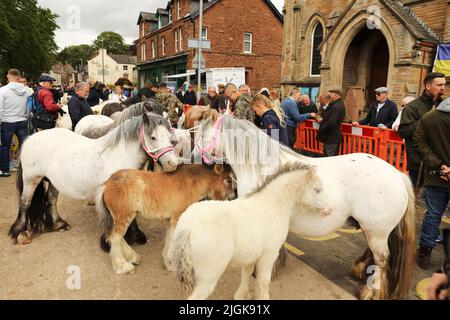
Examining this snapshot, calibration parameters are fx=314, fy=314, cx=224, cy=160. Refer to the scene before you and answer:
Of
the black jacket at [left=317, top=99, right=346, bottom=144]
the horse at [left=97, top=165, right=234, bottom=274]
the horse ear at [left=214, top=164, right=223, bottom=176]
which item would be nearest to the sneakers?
the horse at [left=97, top=165, right=234, bottom=274]

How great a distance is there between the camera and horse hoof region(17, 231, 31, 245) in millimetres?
4143

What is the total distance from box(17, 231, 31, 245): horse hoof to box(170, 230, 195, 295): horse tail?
2.91 metres

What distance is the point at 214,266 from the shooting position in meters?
2.29

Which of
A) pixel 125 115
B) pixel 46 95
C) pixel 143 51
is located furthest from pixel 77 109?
pixel 143 51

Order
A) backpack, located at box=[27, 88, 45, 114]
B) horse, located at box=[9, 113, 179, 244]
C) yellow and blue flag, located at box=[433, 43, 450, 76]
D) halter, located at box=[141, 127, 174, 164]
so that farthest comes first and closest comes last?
1. yellow and blue flag, located at box=[433, 43, 450, 76]
2. backpack, located at box=[27, 88, 45, 114]
3. horse, located at box=[9, 113, 179, 244]
4. halter, located at box=[141, 127, 174, 164]

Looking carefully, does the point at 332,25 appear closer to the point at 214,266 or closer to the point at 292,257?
the point at 292,257

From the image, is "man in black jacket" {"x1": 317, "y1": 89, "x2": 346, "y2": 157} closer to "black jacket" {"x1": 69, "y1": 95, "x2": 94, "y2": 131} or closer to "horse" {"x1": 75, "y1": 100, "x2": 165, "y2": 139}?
"horse" {"x1": 75, "y1": 100, "x2": 165, "y2": 139}

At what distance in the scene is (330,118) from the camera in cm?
677

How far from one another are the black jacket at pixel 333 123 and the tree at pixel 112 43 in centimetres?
9375

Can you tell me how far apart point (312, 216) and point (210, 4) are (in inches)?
1187

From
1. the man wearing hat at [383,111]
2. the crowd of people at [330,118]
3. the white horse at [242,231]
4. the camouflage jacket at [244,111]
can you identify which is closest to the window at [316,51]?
the crowd of people at [330,118]

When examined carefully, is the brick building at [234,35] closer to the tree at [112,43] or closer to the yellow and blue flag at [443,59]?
the yellow and blue flag at [443,59]

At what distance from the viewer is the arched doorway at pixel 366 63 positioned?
15.1 m

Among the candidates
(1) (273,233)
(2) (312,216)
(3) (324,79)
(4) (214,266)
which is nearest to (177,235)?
(4) (214,266)
